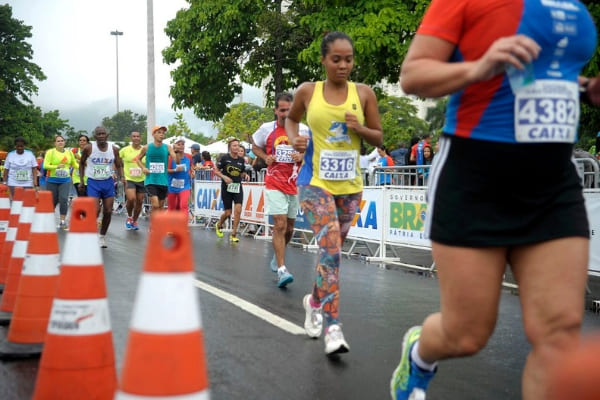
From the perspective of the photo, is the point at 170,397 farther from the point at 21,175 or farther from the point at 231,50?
the point at 231,50

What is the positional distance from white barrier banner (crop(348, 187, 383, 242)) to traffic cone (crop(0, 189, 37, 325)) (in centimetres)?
667

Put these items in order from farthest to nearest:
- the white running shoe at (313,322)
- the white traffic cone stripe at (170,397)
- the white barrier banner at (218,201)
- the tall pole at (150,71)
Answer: the tall pole at (150,71)
the white barrier banner at (218,201)
the white running shoe at (313,322)
the white traffic cone stripe at (170,397)

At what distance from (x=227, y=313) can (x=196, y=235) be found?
1175cm

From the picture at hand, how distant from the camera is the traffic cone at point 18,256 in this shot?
22.7ft

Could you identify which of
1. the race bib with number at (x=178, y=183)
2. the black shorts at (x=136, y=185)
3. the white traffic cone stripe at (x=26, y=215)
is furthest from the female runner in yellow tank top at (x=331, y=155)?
the black shorts at (x=136, y=185)

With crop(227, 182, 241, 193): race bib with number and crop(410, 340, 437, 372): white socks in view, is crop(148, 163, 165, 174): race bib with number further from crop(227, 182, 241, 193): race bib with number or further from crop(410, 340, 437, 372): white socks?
crop(410, 340, 437, 372): white socks

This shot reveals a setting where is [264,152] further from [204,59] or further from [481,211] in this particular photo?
[204,59]

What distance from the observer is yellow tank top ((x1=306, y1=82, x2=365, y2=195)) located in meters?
5.80

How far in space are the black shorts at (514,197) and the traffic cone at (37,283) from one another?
3202mm

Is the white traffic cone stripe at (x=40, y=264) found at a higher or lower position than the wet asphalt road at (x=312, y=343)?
higher

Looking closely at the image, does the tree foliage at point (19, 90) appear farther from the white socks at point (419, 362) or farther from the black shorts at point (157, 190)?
the white socks at point (419, 362)

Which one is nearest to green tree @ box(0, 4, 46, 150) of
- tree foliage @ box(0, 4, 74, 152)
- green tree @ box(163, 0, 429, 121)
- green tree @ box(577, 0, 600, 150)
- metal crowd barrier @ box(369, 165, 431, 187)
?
tree foliage @ box(0, 4, 74, 152)

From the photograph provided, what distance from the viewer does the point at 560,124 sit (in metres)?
3.04

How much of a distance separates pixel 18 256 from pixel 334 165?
9.68ft
